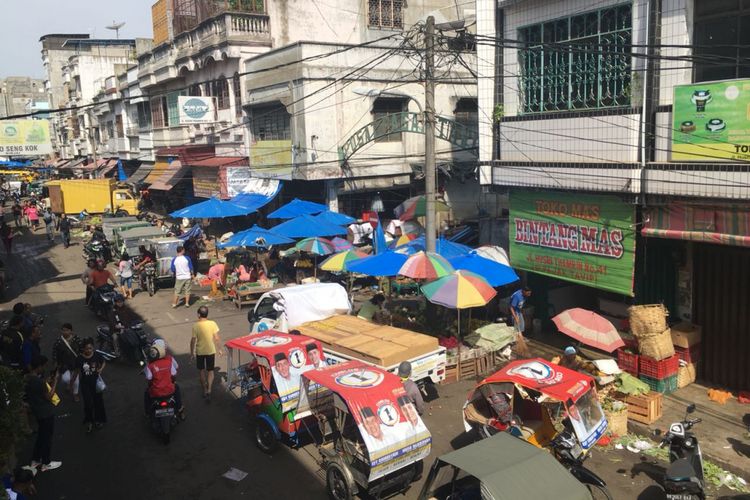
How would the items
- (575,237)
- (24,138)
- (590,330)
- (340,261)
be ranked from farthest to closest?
(24,138) < (340,261) < (575,237) < (590,330)

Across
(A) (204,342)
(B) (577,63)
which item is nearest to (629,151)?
(B) (577,63)

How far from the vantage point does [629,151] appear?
35.5 ft

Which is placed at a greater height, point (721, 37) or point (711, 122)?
point (721, 37)

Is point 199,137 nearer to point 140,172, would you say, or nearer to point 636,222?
point 140,172

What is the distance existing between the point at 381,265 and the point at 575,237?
13.9ft

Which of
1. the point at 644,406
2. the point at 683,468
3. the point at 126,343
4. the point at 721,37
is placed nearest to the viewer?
the point at 683,468

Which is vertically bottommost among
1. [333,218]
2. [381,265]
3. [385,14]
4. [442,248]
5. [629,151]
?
[381,265]

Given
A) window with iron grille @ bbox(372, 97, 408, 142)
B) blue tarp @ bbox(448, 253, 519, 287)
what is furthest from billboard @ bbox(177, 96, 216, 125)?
blue tarp @ bbox(448, 253, 519, 287)

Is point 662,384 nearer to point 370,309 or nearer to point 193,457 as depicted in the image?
point 370,309

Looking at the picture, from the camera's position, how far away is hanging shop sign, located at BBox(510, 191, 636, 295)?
11188 mm

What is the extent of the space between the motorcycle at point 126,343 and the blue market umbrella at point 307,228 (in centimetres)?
631

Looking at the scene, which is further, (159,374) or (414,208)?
(414,208)

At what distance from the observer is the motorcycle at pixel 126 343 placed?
12.9m

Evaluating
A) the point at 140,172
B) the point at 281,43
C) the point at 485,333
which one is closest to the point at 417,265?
the point at 485,333
